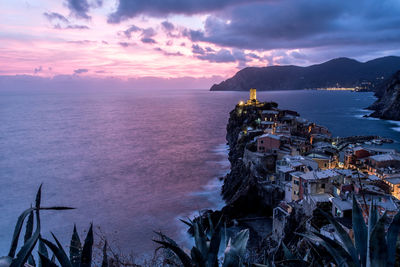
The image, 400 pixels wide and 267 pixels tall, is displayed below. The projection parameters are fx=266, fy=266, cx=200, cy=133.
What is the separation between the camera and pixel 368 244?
8.88 feet

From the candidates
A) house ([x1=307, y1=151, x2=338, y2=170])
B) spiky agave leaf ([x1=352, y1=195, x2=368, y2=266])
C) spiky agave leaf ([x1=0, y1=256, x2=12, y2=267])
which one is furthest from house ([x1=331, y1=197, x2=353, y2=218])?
spiky agave leaf ([x1=0, y1=256, x2=12, y2=267])

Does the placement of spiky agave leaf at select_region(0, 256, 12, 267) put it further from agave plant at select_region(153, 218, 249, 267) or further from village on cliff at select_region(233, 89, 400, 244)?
village on cliff at select_region(233, 89, 400, 244)

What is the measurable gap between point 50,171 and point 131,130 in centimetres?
3414

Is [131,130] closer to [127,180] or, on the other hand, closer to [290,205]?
[127,180]

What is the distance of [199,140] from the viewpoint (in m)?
58.8

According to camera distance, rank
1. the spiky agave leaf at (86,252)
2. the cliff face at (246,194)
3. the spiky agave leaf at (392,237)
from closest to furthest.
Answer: the spiky agave leaf at (392,237), the spiky agave leaf at (86,252), the cliff face at (246,194)

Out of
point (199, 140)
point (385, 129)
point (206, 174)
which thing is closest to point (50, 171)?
point (206, 174)

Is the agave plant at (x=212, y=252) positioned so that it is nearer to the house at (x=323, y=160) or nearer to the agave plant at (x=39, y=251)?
the agave plant at (x=39, y=251)

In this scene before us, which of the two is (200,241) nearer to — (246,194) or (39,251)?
(39,251)

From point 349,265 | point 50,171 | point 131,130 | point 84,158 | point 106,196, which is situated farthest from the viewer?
point 131,130

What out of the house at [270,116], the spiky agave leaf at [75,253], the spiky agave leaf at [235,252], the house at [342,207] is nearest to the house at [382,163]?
the house at [342,207]

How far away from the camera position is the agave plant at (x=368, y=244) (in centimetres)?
256

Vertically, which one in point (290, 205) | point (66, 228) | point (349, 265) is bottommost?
point (66, 228)

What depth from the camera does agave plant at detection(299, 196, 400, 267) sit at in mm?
2562
